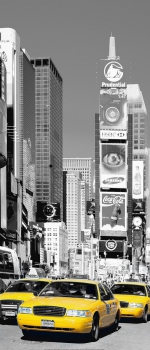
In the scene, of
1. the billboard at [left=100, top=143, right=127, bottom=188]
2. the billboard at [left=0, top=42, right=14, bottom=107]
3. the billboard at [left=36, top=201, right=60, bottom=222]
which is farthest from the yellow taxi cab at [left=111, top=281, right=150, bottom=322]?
the billboard at [left=36, top=201, right=60, bottom=222]

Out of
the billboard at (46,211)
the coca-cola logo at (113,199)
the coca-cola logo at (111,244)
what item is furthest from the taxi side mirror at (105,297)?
the coca-cola logo at (111,244)

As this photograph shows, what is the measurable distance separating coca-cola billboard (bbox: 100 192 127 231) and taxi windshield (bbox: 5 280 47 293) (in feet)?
543

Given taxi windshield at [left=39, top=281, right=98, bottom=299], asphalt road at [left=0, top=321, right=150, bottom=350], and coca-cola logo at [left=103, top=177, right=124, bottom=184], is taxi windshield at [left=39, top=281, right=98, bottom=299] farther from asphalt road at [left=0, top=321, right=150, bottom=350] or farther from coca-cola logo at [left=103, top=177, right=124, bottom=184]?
coca-cola logo at [left=103, top=177, right=124, bottom=184]

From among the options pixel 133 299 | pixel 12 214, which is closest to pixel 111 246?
pixel 12 214

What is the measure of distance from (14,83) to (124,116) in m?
42.0

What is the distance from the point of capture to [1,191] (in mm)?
120938

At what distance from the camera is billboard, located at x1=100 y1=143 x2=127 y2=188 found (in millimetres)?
186125

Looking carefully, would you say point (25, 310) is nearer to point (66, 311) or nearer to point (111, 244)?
point (66, 311)

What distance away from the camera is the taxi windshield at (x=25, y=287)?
69.9 feet

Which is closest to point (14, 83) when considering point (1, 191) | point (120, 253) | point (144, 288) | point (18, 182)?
point (18, 182)

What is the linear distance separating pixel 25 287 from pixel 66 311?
6.47 m

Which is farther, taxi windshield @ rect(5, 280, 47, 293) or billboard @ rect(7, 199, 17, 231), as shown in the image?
billboard @ rect(7, 199, 17, 231)

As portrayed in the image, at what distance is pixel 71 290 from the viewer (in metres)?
17.2

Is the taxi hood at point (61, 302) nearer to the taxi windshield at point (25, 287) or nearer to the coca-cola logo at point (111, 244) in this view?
the taxi windshield at point (25, 287)
